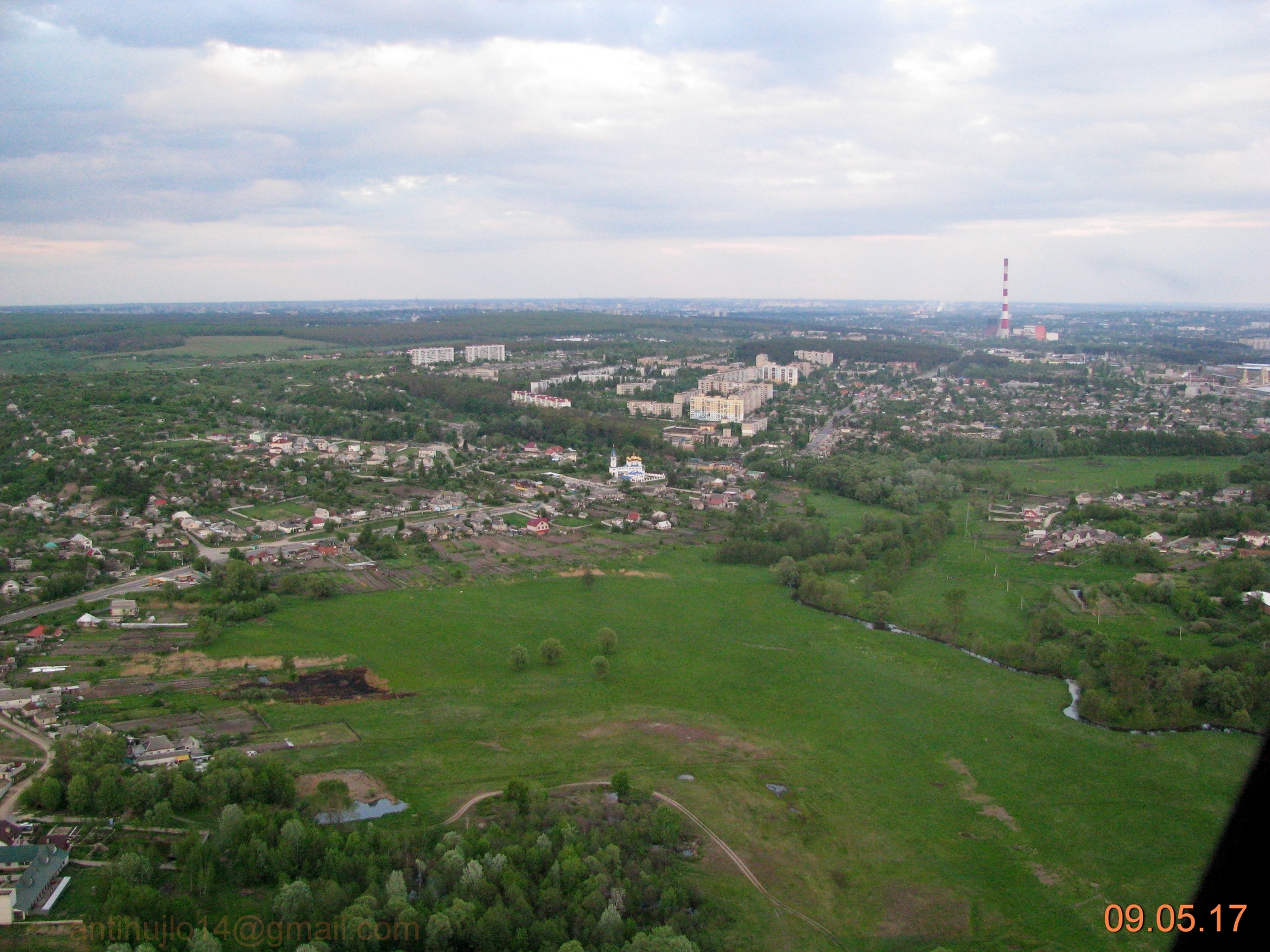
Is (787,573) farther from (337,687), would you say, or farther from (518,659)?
(337,687)

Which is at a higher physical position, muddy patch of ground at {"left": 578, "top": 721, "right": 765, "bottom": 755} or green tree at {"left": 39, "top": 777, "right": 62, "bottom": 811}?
green tree at {"left": 39, "top": 777, "right": 62, "bottom": 811}

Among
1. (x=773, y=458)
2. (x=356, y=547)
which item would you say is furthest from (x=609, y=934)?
(x=773, y=458)

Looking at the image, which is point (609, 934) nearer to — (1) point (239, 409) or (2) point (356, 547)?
(2) point (356, 547)

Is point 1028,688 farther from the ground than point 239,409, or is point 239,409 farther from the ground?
point 239,409

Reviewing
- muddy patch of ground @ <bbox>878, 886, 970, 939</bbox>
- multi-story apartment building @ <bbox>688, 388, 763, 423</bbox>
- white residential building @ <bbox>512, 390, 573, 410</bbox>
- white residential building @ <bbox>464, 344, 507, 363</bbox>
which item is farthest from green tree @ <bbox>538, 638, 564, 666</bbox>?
white residential building @ <bbox>464, 344, 507, 363</bbox>

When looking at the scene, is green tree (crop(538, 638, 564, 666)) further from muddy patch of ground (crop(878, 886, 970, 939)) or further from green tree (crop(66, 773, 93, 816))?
muddy patch of ground (crop(878, 886, 970, 939))

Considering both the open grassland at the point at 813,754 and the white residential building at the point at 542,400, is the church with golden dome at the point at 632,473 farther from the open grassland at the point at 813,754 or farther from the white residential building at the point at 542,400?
the open grassland at the point at 813,754
